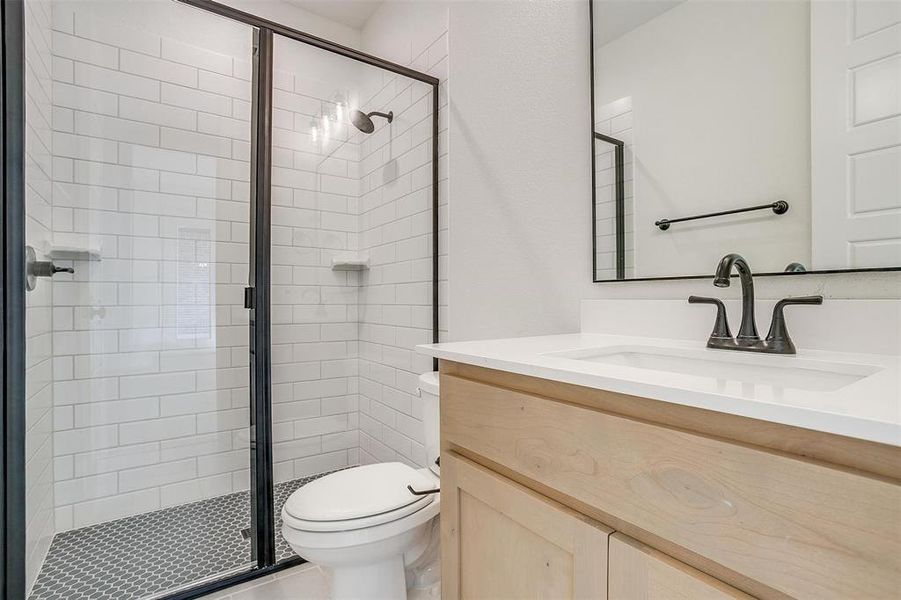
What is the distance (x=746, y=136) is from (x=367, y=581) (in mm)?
1556

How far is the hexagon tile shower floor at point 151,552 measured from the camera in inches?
56.6

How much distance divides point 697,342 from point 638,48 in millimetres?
820

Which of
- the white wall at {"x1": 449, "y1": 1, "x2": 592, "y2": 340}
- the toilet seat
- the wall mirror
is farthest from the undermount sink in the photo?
the toilet seat

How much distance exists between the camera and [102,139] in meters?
1.51

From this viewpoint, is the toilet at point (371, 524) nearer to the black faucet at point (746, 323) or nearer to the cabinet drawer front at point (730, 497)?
the cabinet drawer front at point (730, 497)

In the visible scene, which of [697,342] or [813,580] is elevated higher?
[697,342]

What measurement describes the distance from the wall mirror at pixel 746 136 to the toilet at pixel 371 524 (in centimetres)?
84

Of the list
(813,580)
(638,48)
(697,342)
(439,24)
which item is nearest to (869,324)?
(697,342)

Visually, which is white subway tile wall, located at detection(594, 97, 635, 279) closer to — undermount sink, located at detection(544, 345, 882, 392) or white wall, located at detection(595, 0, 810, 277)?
white wall, located at detection(595, 0, 810, 277)

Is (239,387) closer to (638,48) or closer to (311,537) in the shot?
(311,537)

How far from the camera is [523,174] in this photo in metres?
1.53

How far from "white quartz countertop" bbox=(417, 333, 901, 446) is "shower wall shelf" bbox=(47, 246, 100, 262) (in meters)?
1.21

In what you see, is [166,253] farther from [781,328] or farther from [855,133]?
[855,133]

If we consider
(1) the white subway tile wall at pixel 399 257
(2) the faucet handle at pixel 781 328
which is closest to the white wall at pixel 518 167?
(1) the white subway tile wall at pixel 399 257
